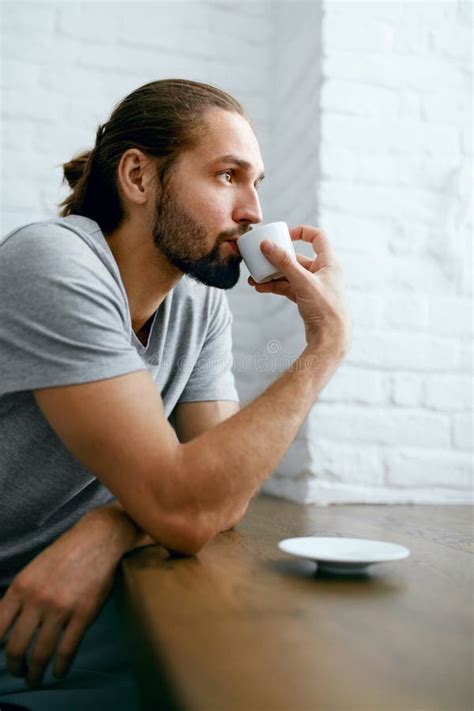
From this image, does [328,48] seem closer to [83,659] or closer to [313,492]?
[313,492]

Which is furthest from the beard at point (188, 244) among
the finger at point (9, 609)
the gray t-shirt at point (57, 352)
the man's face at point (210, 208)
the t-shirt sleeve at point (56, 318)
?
the finger at point (9, 609)

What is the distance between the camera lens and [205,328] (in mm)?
1243

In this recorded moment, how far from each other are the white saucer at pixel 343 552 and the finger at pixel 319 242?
49 centimetres

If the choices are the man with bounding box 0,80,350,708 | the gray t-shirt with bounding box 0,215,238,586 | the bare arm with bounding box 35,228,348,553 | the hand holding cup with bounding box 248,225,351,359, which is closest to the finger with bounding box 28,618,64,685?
the man with bounding box 0,80,350,708

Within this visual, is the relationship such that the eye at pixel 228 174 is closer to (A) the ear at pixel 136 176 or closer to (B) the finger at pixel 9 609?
(A) the ear at pixel 136 176

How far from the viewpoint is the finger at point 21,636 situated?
74cm

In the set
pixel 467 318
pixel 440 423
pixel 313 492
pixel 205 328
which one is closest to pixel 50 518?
pixel 205 328

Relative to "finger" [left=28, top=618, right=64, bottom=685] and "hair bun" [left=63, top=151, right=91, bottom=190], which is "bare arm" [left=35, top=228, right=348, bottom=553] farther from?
"hair bun" [left=63, top=151, right=91, bottom=190]

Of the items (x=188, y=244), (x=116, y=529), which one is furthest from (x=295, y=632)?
(x=188, y=244)

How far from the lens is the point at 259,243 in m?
1.04

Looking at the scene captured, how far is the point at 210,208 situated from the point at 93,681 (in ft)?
2.30

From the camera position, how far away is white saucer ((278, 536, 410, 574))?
651 millimetres

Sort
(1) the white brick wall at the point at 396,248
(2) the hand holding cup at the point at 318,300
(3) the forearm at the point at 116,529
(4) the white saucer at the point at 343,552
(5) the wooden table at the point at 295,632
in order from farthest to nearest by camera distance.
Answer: (1) the white brick wall at the point at 396,248, (2) the hand holding cup at the point at 318,300, (3) the forearm at the point at 116,529, (4) the white saucer at the point at 343,552, (5) the wooden table at the point at 295,632

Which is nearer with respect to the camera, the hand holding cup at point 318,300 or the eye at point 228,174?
the hand holding cup at point 318,300
